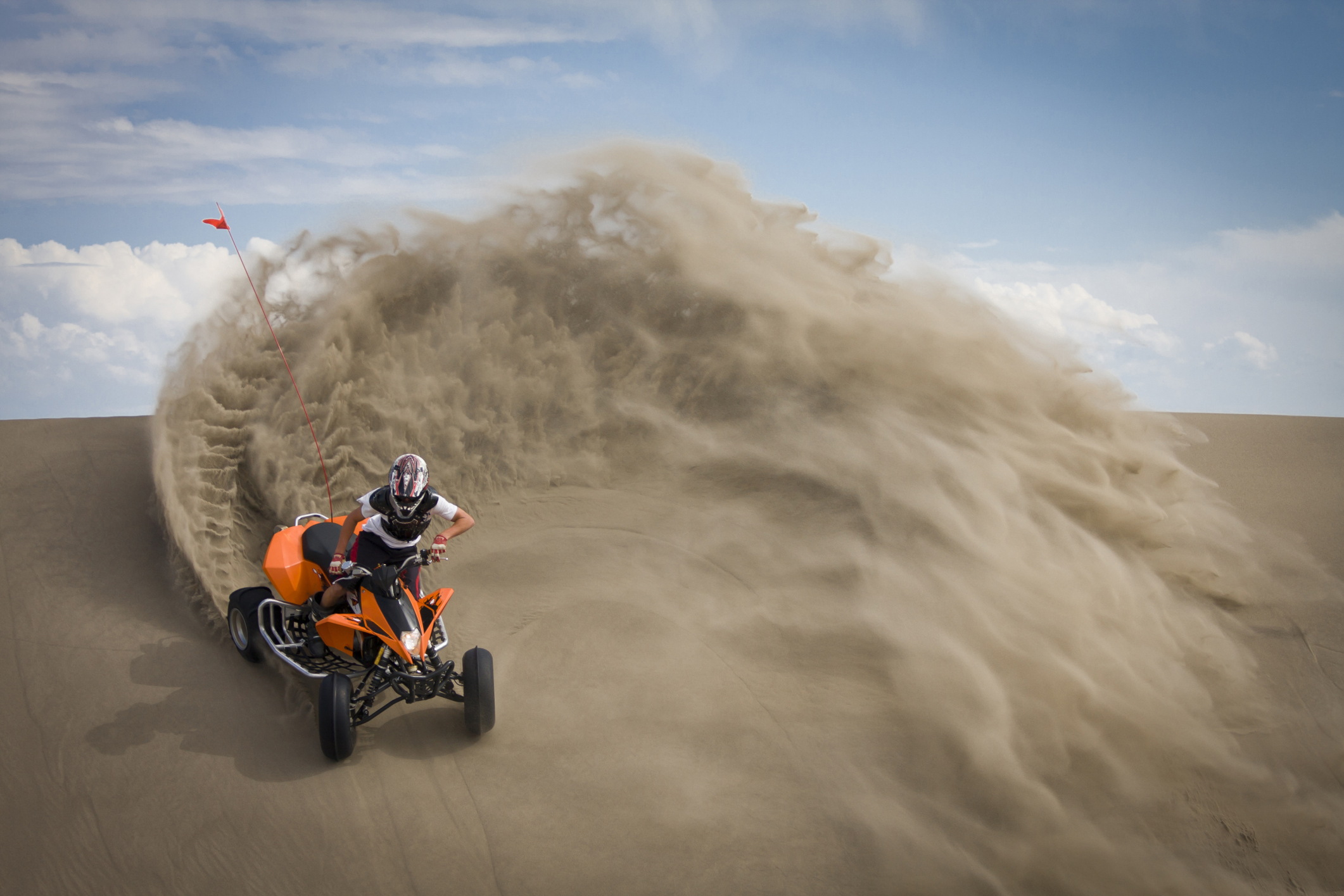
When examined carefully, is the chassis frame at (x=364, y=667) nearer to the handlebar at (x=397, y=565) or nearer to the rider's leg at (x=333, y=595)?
the rider's leg at (x=333, y=595)

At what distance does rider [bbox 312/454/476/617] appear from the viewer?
4.94 meters

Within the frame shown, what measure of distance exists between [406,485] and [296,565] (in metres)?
1.43

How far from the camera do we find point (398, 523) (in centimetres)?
504

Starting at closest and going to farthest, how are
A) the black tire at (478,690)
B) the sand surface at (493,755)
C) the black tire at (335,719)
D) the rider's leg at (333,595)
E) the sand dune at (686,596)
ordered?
the sand surface at (493,755) < the sand dune at (686,596) < the black tire at (335,719) < the black tire at (478,690) < the rider's leg at (333,595)

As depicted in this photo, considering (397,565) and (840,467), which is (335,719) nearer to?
(397,565)

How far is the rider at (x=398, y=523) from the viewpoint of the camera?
4.94 m

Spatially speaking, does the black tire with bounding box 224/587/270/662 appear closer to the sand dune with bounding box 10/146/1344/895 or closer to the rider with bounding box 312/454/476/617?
the sand dune with bounding box 10/146/1344/895

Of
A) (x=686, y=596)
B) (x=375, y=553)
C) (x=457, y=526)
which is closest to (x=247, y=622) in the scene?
(x=375, y=553)

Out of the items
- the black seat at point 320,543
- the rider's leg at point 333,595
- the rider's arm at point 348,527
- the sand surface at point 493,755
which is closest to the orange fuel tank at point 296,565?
the black seat at point 320,543

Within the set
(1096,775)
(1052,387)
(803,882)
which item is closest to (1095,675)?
(1096,775)

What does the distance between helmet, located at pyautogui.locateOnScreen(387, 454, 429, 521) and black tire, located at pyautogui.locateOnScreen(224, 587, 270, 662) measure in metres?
1.66

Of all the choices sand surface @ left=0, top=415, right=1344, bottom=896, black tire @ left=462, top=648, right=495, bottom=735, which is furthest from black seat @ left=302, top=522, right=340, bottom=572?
black tire @ left=462, top=648, right=495, bottom=735

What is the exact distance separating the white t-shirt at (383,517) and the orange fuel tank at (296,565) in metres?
0.71

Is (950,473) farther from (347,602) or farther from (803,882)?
(347,602)
